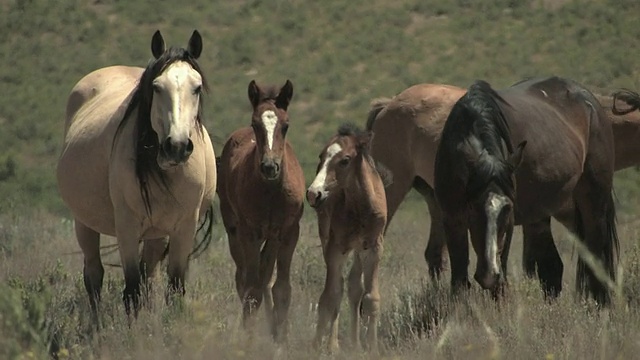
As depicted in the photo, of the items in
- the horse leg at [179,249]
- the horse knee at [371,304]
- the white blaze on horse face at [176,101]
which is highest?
the white blaze on horse face at [176,101]

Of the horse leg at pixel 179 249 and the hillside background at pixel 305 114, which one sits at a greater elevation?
the horse leg at pixel 179 249

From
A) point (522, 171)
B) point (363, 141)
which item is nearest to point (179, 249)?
point (363, 141)

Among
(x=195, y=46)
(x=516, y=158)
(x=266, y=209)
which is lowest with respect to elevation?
(x=266, y=209)

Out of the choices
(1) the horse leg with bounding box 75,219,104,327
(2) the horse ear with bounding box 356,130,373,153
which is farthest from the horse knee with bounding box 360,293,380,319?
(1) the horse leg with bounding box 75,219,104,327

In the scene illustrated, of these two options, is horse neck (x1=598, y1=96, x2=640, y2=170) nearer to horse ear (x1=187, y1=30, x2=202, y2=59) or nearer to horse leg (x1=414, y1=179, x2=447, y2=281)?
horse leg (x1=414, y1=179, x2=447, y2=281)

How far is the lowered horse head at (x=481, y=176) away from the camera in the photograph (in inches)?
298

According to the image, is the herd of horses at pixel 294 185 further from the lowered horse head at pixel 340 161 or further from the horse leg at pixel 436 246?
the horse leg at pixel 436 246

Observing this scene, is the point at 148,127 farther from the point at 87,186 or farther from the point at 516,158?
the point at 516,158

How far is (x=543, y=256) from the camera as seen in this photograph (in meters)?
9.89

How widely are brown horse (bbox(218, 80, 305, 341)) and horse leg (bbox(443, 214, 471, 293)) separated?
1.07 metres

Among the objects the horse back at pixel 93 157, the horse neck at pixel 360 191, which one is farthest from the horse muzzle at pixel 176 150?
the horse neck at pixel 360 191

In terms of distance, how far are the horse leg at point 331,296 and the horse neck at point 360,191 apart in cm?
28

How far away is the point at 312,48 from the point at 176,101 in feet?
82.6

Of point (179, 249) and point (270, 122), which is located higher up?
point (270, 122)
